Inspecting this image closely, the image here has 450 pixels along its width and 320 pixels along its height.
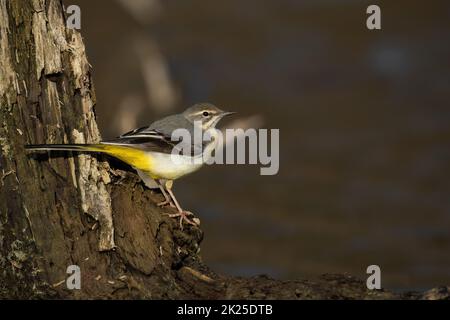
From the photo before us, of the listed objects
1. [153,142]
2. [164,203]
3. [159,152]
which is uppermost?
[153,142]

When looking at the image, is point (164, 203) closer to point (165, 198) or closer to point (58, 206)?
point (165, 198)

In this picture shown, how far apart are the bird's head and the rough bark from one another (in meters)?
1.91

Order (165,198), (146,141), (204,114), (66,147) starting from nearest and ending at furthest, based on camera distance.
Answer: (66,147) → (146,141) → (165,198) → (204,114)

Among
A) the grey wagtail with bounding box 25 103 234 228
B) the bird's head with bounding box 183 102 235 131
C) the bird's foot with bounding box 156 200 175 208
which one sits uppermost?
the bird's head with bounding box 183 102 235 131

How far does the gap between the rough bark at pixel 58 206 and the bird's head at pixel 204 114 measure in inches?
75.3

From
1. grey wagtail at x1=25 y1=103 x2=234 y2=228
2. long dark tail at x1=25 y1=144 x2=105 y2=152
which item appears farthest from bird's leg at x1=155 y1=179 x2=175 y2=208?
long dark tail at x1=25 y1=144 x2=105 y2=152

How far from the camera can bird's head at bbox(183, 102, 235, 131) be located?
9.66m

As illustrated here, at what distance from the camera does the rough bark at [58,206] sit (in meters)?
7.62

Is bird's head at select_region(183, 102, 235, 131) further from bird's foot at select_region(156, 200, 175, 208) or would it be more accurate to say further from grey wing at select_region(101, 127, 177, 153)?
bird's foot at select_region(156, 200, 175, 208)

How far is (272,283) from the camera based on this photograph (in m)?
7.71

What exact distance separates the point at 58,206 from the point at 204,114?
2.56m

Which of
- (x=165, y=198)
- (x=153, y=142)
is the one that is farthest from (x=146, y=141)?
(x=165, y=198)

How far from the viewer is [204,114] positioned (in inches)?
385
